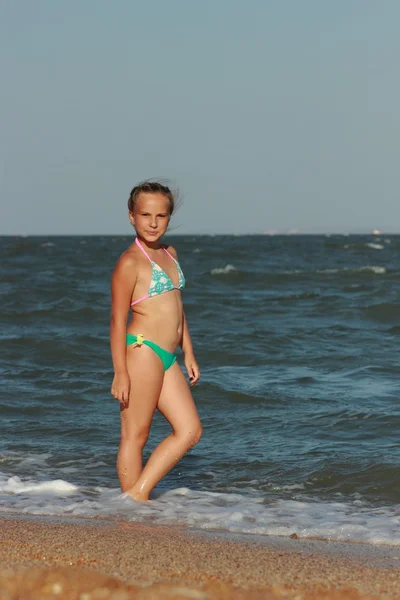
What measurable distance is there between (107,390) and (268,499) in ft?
11.6

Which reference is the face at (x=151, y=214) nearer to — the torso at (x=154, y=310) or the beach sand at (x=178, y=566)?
the torso at (x=154, y=310)

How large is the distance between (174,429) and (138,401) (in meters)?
0.25

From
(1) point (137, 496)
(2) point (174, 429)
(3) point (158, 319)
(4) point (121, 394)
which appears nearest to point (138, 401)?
(4) point (121, 394)

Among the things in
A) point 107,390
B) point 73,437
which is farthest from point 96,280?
point 73,437

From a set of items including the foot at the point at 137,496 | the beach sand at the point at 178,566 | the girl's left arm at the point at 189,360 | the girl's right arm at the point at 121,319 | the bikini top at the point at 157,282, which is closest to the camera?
the beach sand at the point at 178,566

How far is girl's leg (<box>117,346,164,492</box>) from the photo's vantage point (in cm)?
462

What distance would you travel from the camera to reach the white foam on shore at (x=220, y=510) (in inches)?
174

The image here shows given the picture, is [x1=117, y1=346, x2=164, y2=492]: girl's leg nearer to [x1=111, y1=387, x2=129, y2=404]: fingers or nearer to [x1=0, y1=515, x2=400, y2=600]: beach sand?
[x1=111, y1=387, x2=129, y2=404]: fingers

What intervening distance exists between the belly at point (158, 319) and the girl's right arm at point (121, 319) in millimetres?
118

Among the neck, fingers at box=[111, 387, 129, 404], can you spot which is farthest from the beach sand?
the neck

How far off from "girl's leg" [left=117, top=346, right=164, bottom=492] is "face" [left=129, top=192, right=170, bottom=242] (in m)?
0.58

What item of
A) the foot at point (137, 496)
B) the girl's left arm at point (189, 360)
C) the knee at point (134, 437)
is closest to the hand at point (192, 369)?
the girl's left arm at point (189, 360)

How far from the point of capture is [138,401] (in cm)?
463

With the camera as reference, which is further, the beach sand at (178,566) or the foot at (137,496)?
the foot at (137,496)
